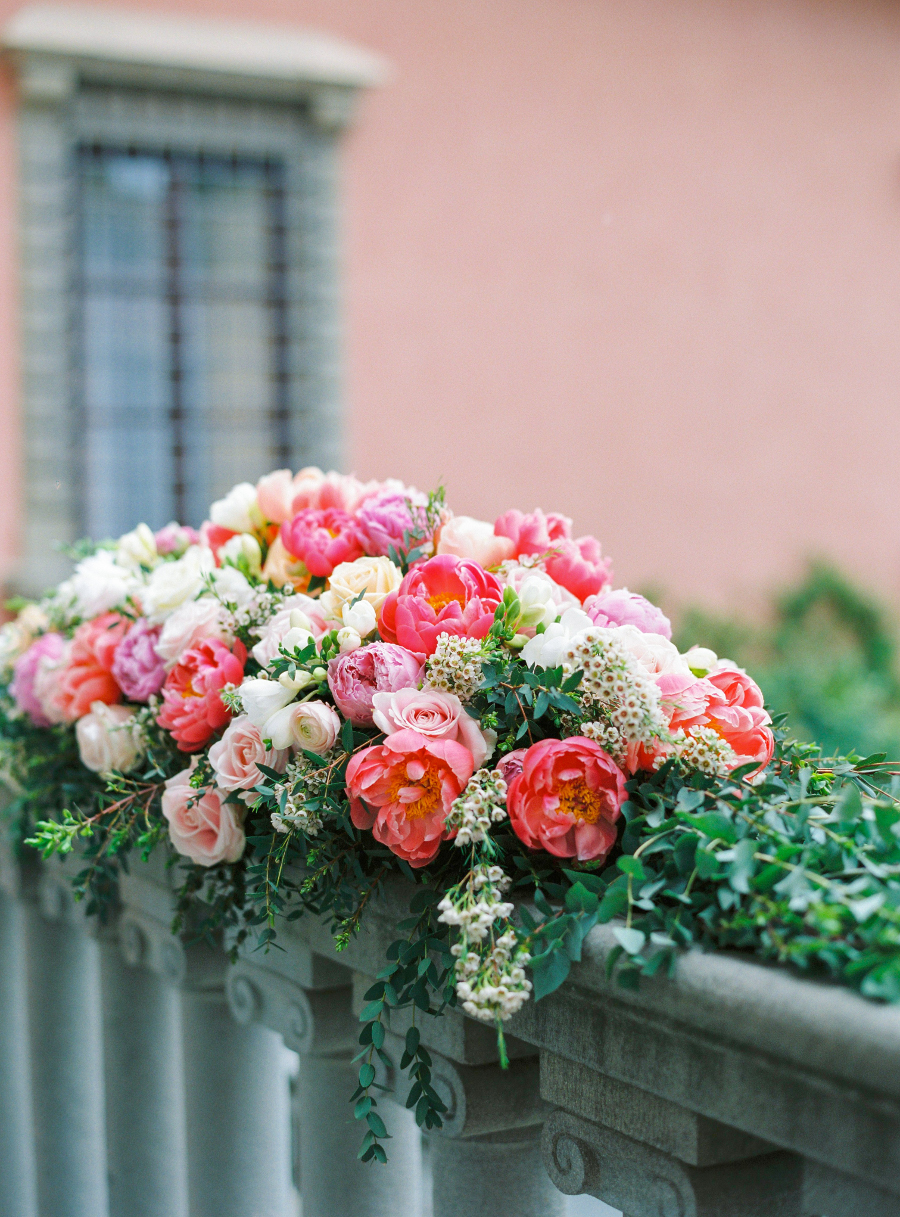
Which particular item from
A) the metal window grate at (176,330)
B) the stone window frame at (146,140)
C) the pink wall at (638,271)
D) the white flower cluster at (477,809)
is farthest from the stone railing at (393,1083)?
the metal window grate at (176,330)

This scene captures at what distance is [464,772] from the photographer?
910 mm

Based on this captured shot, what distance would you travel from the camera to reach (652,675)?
3.06 ft

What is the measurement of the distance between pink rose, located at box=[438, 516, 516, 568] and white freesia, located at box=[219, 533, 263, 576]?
266mm

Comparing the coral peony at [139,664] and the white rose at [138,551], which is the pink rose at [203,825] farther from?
the white rose at [138,551]

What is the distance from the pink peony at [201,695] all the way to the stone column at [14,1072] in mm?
804

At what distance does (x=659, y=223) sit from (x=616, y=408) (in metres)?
1.07

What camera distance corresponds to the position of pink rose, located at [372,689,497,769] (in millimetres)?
928

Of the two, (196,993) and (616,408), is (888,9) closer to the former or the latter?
(616,408)

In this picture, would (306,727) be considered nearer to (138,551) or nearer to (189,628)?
(189,628)

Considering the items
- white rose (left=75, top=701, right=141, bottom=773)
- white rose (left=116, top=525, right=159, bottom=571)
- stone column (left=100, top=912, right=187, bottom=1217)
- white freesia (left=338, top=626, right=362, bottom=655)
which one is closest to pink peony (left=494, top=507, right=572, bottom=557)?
white freesia (left=338, top=626, right=362, bottom=655)

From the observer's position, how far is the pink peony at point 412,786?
90cm

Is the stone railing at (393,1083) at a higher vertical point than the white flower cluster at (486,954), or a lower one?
lower

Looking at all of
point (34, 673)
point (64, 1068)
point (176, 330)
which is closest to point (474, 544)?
point (34, 673)

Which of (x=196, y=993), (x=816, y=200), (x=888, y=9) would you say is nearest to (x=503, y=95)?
(x=816, y=200)
